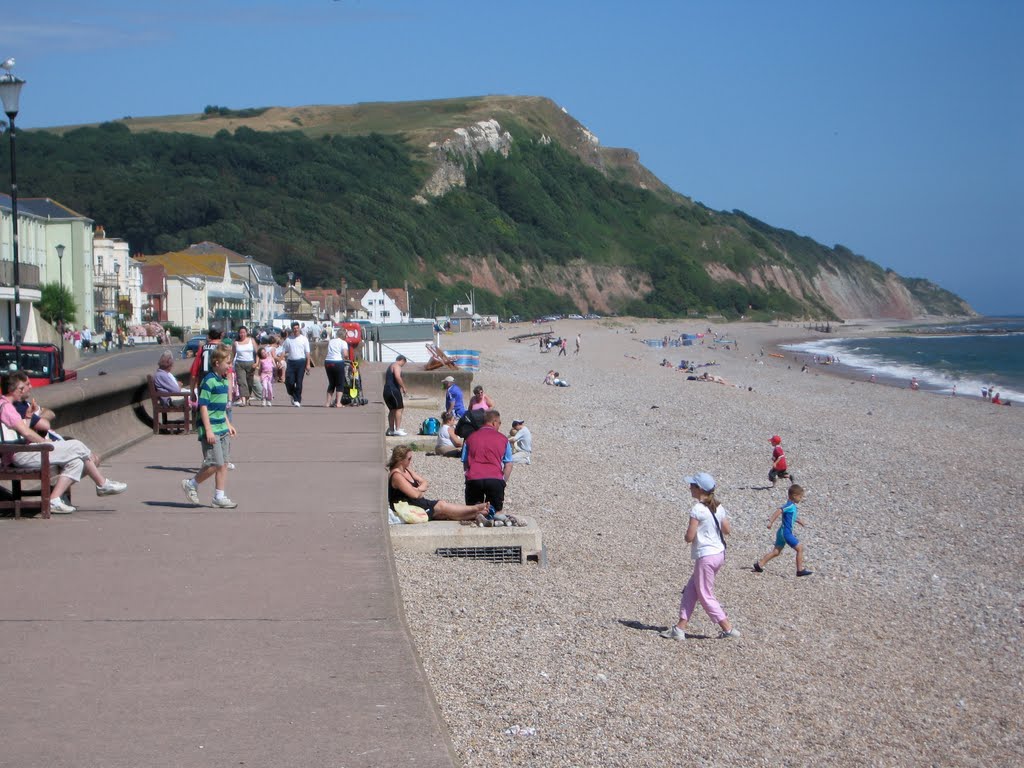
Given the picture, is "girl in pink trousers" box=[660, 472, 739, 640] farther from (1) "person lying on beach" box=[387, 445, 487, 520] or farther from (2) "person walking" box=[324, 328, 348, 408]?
(2) "person walking" box=[324, 328, 348, 408]

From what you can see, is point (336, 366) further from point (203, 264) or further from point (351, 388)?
point (203, 264)

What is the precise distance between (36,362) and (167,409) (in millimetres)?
6599

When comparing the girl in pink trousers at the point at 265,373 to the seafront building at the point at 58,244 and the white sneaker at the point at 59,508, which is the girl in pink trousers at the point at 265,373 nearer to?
the white sneaker at the point at 59,508

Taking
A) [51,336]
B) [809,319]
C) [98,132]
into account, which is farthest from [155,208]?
[809,319]

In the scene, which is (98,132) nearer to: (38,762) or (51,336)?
(51,336)

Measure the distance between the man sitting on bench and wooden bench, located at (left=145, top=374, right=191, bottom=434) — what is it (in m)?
5.24

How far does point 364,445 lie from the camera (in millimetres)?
13320

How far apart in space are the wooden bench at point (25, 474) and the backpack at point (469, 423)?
6.60 m

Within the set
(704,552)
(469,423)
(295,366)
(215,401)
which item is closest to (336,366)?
(295,366)

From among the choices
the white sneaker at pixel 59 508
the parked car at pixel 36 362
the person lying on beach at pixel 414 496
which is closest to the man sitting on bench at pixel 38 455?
the white sneaker at pixel 59 508

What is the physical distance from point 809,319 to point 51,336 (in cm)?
13721

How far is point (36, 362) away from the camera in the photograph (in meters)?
19.2

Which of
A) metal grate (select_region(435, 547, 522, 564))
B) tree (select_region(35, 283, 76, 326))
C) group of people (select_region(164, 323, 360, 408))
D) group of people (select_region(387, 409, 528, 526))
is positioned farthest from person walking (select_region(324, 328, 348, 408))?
tree (select_region(35, 283, 76, 326))

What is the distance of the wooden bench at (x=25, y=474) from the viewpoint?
783 centimetres
